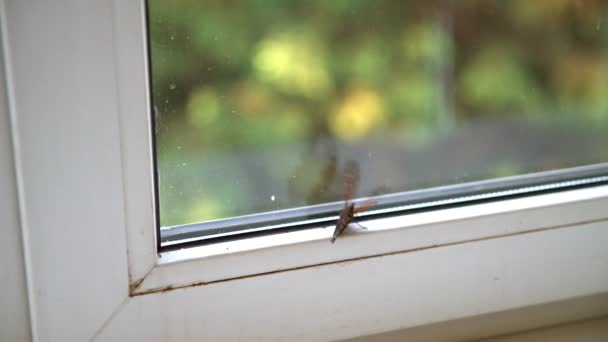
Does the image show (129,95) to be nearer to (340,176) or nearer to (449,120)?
(340,176)

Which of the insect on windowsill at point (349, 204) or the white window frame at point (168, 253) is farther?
the insect on windowsill at point (349, 204)

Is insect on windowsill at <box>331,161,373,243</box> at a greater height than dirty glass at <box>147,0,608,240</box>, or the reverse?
dirty glass at <box>147,0,608,240</box>

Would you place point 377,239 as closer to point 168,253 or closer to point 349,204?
point 349,204

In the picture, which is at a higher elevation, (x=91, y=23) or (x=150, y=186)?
(x=91, y=23)

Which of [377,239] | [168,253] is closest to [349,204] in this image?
[377,239]

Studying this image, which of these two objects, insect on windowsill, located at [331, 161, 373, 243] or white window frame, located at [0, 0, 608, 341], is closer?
white window frame, located at [0, 0, 608, 341]

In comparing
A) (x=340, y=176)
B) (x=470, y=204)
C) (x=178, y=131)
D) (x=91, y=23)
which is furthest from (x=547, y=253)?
(x=91, y=23)

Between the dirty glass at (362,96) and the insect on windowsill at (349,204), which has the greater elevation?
the dirty glass at (362,96)
